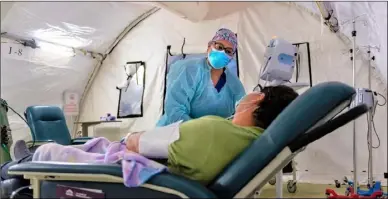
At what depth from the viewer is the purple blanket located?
4.02 feet

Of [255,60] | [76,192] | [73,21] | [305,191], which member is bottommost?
[305,191]

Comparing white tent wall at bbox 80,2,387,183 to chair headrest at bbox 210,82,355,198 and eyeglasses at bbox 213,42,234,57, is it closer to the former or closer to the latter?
eyeglasses at bbox 213,42,234,57

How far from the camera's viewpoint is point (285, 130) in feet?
3.88

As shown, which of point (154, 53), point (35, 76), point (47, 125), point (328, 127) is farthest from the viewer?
point (154, 53)

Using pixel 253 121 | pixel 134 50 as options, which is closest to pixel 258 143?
pixel 253 121

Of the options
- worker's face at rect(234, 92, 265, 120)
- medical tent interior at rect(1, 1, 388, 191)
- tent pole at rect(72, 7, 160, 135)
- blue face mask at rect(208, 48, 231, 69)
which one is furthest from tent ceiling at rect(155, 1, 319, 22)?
worker's face at rect(234, 92, 265, 120)

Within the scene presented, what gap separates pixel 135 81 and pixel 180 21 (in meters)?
1.01

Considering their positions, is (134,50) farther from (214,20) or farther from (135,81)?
(214,20)

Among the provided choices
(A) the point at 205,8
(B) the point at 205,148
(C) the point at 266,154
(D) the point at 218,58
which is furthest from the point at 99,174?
(A) the point at 205,8

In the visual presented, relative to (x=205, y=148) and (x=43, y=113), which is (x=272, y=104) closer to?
(x=205, y=148)

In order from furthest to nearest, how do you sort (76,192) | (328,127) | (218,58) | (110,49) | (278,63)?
(110,49)
(278,63)
(218,58)
(76,192)
(328,127)

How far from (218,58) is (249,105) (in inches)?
34.7

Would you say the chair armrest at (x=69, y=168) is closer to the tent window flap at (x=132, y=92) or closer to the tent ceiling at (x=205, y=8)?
the tent ceiling at (x=205, y=8)

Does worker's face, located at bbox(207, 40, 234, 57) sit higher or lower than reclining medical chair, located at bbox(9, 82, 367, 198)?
higher
